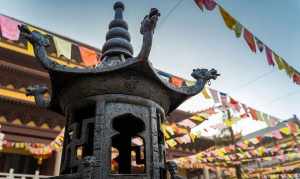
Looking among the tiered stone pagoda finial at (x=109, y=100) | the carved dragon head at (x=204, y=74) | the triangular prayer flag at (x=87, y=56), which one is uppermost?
the triangular prayer flag at (x=87, y=56)

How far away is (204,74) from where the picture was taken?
3785 millimetres

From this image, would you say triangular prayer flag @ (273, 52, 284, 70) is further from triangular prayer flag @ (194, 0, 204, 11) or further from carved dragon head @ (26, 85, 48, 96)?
carved dragon head @ (26, 85, 48, 96)

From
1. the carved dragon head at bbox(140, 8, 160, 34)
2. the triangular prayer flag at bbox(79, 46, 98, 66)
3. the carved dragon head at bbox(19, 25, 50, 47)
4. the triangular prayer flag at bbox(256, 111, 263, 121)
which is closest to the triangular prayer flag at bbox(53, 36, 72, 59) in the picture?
the triangular prayer flag at bbox(79, 46, 98, 66)

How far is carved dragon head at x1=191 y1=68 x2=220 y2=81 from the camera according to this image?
3.76 metres

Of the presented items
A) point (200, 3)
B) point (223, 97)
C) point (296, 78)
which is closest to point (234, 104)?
point (223, 97)

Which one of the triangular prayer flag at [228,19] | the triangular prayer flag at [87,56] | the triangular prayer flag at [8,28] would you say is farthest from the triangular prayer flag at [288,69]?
the triangular prayer flag at [8,28]

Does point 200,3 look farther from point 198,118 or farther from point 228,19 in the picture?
point 198,118

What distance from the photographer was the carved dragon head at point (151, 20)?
8.76ft

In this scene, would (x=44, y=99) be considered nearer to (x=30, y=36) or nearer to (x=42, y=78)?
(x=30, y=36)

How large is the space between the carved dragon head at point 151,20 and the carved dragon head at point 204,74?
130 cm

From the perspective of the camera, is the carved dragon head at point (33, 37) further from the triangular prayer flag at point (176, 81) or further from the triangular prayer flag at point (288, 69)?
the triangular prayer flag at point (176, 81)

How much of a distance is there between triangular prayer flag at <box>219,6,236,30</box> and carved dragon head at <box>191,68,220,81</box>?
7.24 feet

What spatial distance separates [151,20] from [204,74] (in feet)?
4.71

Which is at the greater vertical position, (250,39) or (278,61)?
(250,39)
